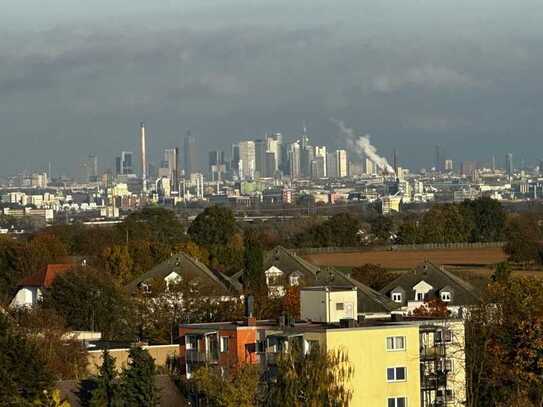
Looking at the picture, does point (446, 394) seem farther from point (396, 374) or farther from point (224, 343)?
point (224, 343)

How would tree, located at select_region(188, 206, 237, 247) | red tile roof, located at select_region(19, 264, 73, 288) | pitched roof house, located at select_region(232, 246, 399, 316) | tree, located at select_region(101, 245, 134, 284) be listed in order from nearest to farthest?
pitched roof house, located at select_region(232, 246, 399, 316) → red tile roof, located at select_region(19, 264, 73, 288) → tree, located at select_region(101, 245, 134, 284) → tree, located at select_region(188, 206, 237, 247)

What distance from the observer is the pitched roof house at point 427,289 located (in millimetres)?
43406

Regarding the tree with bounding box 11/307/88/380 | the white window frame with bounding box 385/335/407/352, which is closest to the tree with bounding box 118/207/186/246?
the tree with bounding box 11/307/88/380

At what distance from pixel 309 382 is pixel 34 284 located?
26.0 m

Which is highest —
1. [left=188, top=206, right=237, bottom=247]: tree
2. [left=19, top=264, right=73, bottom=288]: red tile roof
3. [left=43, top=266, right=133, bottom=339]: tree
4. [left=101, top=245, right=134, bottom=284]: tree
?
[left=188, top=206, right=237, bottom=247]: tree

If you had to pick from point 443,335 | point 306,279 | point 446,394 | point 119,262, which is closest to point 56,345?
point 443,335

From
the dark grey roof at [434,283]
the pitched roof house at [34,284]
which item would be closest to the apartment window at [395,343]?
the dark grey roof at [434,283]

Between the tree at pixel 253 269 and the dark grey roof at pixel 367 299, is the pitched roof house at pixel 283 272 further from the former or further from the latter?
the dark grey roof at pixel 367 299

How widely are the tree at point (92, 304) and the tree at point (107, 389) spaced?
485 inches

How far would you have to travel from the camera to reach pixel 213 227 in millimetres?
76375

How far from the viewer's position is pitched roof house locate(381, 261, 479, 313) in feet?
142

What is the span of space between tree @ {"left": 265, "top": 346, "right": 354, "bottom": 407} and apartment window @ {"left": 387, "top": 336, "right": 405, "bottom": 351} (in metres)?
2.17

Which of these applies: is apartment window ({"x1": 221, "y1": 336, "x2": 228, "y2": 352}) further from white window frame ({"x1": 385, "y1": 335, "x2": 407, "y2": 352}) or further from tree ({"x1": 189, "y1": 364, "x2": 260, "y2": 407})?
white window frame ({"x1": 385, "y1": 335, "x2": 407, "y2": 352})

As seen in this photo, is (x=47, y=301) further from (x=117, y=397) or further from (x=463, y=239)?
(x=463, y=239)
